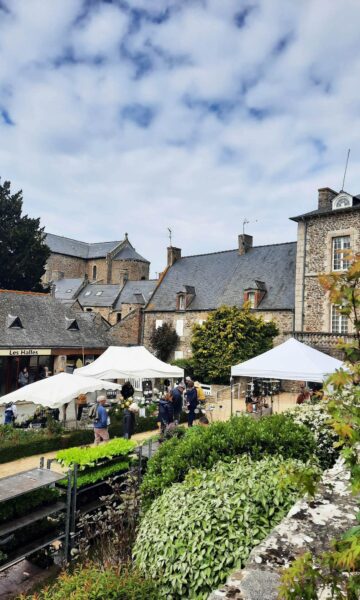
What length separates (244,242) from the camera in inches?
1246

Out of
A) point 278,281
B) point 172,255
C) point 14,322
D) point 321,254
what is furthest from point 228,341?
point 172,255

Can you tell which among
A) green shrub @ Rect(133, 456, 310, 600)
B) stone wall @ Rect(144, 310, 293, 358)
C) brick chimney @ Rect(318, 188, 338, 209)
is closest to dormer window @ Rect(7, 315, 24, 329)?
stone wall @ Rect(144, 310, 293, 358)

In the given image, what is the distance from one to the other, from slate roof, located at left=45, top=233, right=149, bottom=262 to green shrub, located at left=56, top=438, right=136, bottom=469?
55.1 meters

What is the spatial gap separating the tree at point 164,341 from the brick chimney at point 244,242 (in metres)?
7.56

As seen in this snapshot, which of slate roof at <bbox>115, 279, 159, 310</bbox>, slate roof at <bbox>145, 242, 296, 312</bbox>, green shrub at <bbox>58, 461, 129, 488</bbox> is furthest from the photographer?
slate roof at <bbox>115, 279, 159, 310</bbox>

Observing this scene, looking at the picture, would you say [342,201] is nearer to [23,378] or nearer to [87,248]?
[23,378]

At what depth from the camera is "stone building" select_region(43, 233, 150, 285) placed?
61.7m

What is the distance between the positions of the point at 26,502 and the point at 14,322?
60.4 feet

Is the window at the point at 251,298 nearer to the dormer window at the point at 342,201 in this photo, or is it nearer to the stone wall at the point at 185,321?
the stone wall at the point at 185,321

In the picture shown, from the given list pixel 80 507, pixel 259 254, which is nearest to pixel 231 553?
pixel 80 507

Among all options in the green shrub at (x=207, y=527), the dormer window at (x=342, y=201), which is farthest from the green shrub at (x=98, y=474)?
the dormer window at (x=342, y=201)

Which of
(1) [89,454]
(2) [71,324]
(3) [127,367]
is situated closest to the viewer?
(1) [89,454]

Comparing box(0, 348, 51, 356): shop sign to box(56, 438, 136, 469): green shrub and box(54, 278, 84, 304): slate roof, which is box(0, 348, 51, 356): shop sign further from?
box(54, 278, 84, 304): slate roof

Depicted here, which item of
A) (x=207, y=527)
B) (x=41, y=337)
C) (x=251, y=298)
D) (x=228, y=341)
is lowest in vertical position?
(x=207, y=527)
